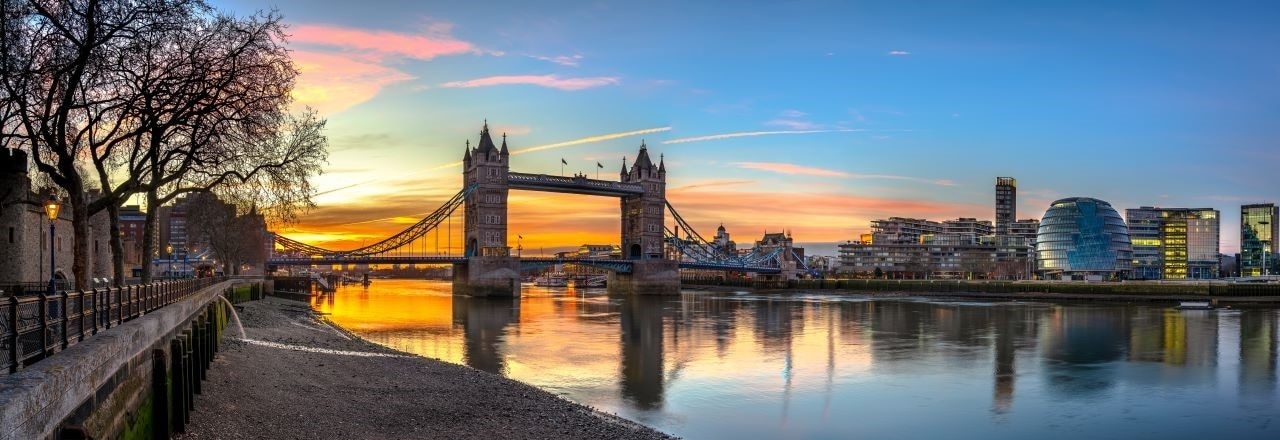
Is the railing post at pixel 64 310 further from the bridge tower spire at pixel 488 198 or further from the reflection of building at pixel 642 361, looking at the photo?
the bridge tower spire at pixel 488 198

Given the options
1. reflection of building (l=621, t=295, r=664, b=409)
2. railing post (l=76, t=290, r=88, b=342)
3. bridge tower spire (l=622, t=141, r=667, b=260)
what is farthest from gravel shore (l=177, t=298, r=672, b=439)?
bridge tower spire (l=622, t=141, r=667, b=260)

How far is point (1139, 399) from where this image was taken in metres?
25.8

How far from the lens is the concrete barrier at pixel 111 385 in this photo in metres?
7.19

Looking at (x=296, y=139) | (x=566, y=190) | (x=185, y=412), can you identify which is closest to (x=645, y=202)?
(x=566, y=190)

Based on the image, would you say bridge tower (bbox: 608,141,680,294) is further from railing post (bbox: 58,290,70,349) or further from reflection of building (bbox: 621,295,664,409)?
railing post (bbox: 58,290,70,349)

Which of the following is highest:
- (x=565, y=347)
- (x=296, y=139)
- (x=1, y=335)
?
(x=296, y=139)

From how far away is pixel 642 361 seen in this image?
1400 inches

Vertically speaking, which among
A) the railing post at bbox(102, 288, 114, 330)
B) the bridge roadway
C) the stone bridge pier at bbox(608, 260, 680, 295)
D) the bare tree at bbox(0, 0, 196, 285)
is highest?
the bare tree at bbox(0, 0, 196, 285)

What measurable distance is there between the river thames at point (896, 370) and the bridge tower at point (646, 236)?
2352 inches

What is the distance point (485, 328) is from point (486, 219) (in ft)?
196

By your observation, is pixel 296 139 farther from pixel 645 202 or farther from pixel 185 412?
pixel 645 202

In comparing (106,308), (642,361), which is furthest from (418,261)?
(106,308)

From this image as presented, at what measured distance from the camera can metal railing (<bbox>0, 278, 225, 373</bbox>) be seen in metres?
8.02

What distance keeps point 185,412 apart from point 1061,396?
22.6 m
